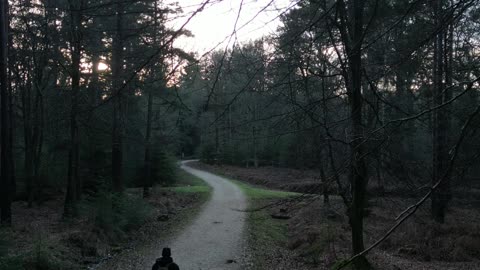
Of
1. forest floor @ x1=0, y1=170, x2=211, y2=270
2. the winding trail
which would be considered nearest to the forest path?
the winding trail

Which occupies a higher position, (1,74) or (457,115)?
(1,74)

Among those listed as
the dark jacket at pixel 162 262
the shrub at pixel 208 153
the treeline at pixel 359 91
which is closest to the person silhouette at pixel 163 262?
the dark jacket at pixel 162 262

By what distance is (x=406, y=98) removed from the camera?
687 cm

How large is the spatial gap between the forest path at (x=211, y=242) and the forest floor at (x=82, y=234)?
2.31 ft

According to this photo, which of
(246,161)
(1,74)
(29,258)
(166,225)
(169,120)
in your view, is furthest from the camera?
(246,161)

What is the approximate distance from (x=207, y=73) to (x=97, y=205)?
447 inches

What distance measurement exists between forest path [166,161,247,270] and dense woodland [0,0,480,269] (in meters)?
3.05

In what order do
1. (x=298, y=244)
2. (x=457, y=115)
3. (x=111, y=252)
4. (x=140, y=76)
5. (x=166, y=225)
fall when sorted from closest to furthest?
1. (x=140, y=76)
2. (x=457, y=115)
3. (x=111, y=252)
4. (x=298, y=244)
5. (x=166, y=225)

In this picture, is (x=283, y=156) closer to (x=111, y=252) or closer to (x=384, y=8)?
(x=111, y=252)

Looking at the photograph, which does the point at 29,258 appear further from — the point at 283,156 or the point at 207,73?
the point at 283,156

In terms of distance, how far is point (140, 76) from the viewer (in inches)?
99.5

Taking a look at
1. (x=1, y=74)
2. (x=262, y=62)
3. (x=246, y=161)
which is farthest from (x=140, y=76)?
(x=246, y=161)

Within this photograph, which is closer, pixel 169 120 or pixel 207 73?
pixel 207 73

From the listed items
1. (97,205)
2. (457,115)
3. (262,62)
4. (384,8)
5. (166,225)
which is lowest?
(166,225)
